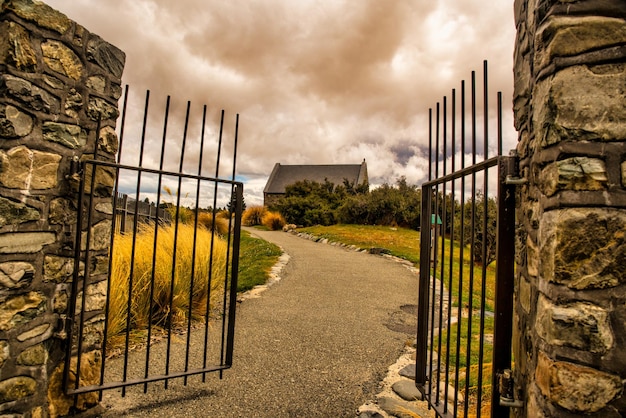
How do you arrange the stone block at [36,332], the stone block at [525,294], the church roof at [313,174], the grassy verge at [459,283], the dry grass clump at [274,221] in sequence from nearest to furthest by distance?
1. the stone block at [525,294]
2. the stone block at [36,332]
3. the grassy verge at [459,283]
4. the dry grass clump at [274,221]
5. the church roof at [313,174]

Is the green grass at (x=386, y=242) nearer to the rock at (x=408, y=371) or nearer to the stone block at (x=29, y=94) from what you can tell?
the rock at (x=408, y=371)

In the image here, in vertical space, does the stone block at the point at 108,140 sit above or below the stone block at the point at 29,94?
below

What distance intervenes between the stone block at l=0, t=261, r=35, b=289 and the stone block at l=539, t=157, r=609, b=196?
2.92m

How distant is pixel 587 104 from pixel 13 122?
298cm

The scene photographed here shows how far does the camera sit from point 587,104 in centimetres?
151

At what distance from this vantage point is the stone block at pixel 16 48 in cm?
211

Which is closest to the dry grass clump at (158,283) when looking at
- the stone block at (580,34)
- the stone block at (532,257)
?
the stone block at (532,257)

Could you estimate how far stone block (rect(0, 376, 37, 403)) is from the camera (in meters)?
2.15

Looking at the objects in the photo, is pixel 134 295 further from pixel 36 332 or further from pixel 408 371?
pixel 408 371

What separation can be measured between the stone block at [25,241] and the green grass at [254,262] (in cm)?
430

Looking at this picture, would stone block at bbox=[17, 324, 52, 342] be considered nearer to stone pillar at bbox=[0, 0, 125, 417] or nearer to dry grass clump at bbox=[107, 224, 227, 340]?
stone pillar at bbox=[0, 0, 125, 417]

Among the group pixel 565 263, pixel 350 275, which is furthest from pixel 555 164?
pixel 350 275

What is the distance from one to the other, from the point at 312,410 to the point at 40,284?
210 cm

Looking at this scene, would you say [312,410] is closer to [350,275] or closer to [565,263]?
[565,263]
